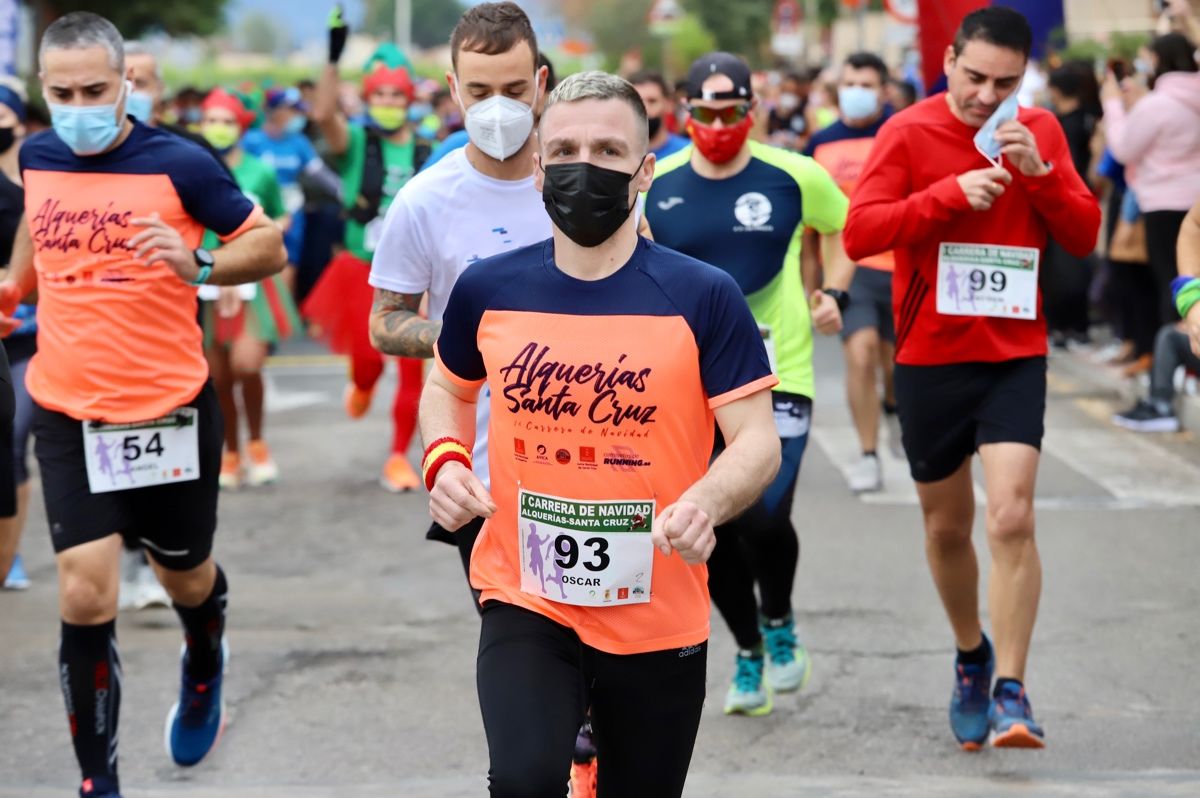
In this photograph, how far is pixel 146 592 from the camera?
25.7 ft

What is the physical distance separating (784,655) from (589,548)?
276cm

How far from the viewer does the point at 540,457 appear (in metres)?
3.77

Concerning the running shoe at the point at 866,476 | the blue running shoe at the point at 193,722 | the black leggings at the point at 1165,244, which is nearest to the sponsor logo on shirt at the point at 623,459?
the blue running shoe at the point at 193,722

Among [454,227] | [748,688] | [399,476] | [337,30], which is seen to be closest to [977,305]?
[748,688]

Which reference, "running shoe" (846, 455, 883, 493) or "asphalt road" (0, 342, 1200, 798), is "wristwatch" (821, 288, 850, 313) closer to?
"asphalt road" (0, 342, 1200, 798)

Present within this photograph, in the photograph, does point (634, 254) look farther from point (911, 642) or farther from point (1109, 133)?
point (1109, 133)

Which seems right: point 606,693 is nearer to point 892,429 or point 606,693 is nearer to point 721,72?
point 721,72

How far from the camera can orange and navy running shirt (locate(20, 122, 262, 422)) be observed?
5.25 meters

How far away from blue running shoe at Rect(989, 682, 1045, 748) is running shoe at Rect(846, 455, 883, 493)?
449 cm

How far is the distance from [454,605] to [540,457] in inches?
162

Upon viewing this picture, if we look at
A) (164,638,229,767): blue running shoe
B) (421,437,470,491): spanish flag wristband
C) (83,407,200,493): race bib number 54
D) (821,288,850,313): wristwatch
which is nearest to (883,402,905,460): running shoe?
(821,288,850,313): wristwatch

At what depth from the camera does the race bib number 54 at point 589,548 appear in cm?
374

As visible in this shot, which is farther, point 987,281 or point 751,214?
point 751,214

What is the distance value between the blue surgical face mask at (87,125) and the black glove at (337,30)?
1843 mm
